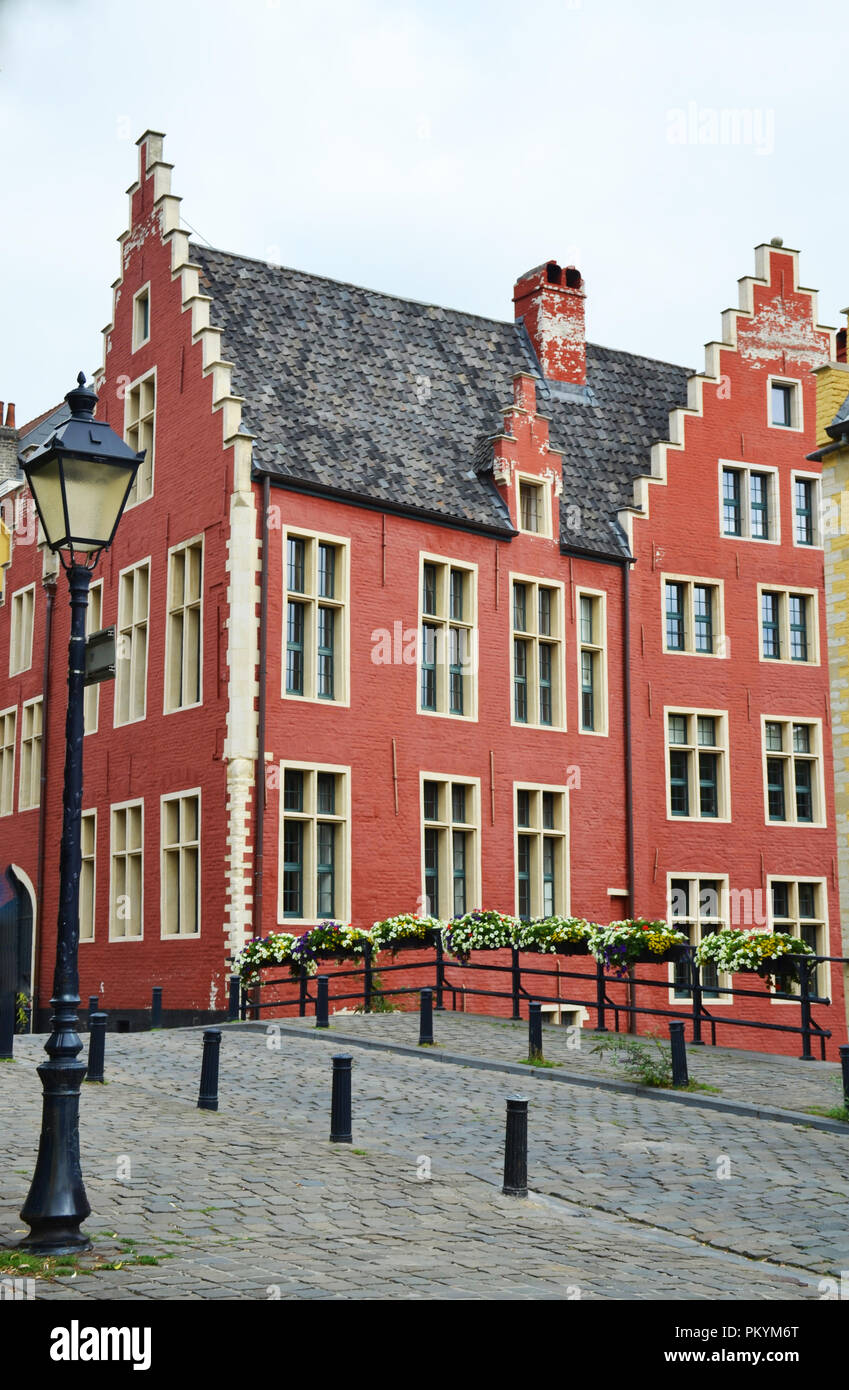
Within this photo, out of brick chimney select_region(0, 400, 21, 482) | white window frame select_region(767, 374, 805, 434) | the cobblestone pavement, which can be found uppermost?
brick chimney select_region(0, 400, 21, 482)

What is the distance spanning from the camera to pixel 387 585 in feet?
85.9

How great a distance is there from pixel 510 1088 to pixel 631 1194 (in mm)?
4780

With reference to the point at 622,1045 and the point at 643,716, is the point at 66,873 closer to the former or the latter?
the point at 622,1045

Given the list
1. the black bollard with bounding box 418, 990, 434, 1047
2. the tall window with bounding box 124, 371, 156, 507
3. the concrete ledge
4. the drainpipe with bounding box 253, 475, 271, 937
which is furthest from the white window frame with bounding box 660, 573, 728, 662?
the black bollard with bounding box 418, 990, 434, 1047

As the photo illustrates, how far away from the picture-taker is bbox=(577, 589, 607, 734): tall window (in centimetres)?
2889

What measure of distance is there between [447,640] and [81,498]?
58.5 feet

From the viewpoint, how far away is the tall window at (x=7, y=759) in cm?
3256

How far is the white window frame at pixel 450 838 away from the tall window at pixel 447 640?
1.13m

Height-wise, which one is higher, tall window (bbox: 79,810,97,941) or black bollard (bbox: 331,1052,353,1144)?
tall window (bbox: 79,810,97,941)

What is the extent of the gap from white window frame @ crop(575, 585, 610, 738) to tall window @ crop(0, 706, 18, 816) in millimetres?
11761

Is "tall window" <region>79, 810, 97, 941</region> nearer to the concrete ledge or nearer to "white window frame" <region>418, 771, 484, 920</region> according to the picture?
"white window frame" <region>418, 771, 484, 920</region>

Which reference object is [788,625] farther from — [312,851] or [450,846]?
[312,851]

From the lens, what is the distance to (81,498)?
920 cm

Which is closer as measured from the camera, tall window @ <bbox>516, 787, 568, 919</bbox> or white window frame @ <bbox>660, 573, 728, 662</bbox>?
tall window @ <bbox>516, 787, 568, 919</bbox>
